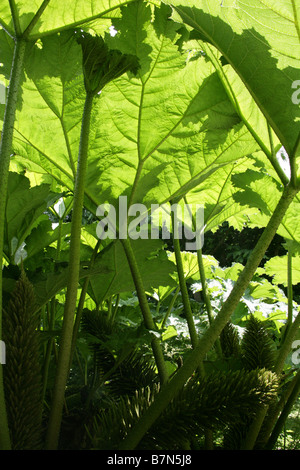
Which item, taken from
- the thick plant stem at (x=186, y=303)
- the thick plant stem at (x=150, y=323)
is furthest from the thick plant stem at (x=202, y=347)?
the thick plant stem at (x=186, y=303)

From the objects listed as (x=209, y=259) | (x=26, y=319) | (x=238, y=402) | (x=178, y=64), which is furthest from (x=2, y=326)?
(x=209, y=259)

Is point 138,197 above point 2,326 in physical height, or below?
above

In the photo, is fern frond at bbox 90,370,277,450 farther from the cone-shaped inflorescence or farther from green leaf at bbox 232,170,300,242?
green leaf at bbox 232,170,300,242

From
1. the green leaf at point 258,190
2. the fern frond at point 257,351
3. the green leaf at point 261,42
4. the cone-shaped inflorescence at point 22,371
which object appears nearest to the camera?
the cone-shaped inflorescence at point 22,371

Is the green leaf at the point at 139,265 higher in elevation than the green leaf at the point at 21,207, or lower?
lower

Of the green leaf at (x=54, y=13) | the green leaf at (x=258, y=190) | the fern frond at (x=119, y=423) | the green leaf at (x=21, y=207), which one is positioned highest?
the green leaf at (x=54, y=13)

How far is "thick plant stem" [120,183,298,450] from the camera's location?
0.56 meters

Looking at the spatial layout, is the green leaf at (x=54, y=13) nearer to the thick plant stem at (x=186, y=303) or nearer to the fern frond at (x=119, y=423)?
the thick plant stem at (x=186, y=303)

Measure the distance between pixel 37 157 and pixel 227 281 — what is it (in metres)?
1.11

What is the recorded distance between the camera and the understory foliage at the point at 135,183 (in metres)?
0.60

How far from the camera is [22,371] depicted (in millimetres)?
576

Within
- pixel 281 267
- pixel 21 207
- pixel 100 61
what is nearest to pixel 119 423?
pixel 21 207

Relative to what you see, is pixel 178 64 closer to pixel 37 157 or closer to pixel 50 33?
pixel 50 33

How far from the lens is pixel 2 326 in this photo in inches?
24.1
